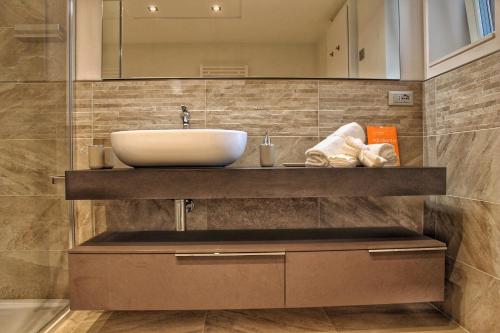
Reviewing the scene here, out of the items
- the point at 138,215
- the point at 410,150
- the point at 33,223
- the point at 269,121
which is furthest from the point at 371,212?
the point at 33,223

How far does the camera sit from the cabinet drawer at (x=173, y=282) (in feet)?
Result: 4.50

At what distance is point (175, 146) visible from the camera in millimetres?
1395

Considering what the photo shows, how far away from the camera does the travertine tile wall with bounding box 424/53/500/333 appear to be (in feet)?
4.54

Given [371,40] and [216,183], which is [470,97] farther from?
[216,183]

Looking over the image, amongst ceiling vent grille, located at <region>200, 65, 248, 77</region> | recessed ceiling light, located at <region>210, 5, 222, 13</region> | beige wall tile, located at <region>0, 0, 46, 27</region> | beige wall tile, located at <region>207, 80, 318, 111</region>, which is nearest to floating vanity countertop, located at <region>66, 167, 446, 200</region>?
beige wall tile, located at <region>207, 80, 318, 111</region>

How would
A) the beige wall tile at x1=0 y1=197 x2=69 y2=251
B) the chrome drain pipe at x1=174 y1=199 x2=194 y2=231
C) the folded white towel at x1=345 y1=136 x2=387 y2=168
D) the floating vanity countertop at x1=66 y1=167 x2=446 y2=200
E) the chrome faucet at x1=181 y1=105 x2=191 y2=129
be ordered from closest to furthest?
the floating vanity countertop at x1=66 y1=167 x2=446 y2=200 → the folded white towel at x1=345 y1=136 x2=387 y2=168 → the beige wall tile at x1=0 y1=197 x2=69 y2=251 → the chrome drain pipe at x1=174 y1=199 x2=194 y2=231 → the chrome faucet at x1=181 y1=105 x2=191 y2=129

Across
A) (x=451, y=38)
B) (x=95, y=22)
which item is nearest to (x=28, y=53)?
(x=95, y=22)

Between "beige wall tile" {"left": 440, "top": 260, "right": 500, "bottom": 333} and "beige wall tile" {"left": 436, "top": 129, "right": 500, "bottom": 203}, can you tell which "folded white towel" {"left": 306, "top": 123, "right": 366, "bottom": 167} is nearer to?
"beige wall tile" {"left": 436, "top": 129, "right": 500, "bottom": 203}

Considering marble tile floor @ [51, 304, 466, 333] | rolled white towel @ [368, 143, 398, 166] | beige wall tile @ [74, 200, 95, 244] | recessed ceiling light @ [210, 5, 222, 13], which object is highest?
recessed ceiling light @ [210, 5, 222, 13]

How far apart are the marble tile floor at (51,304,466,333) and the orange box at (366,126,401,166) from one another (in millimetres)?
890

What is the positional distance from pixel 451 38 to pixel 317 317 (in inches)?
63.4

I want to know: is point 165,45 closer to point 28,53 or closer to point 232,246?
point 28,53

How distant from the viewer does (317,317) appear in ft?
5.61

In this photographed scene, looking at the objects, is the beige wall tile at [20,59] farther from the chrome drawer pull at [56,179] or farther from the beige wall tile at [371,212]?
the beige wall tile at [371,212]
